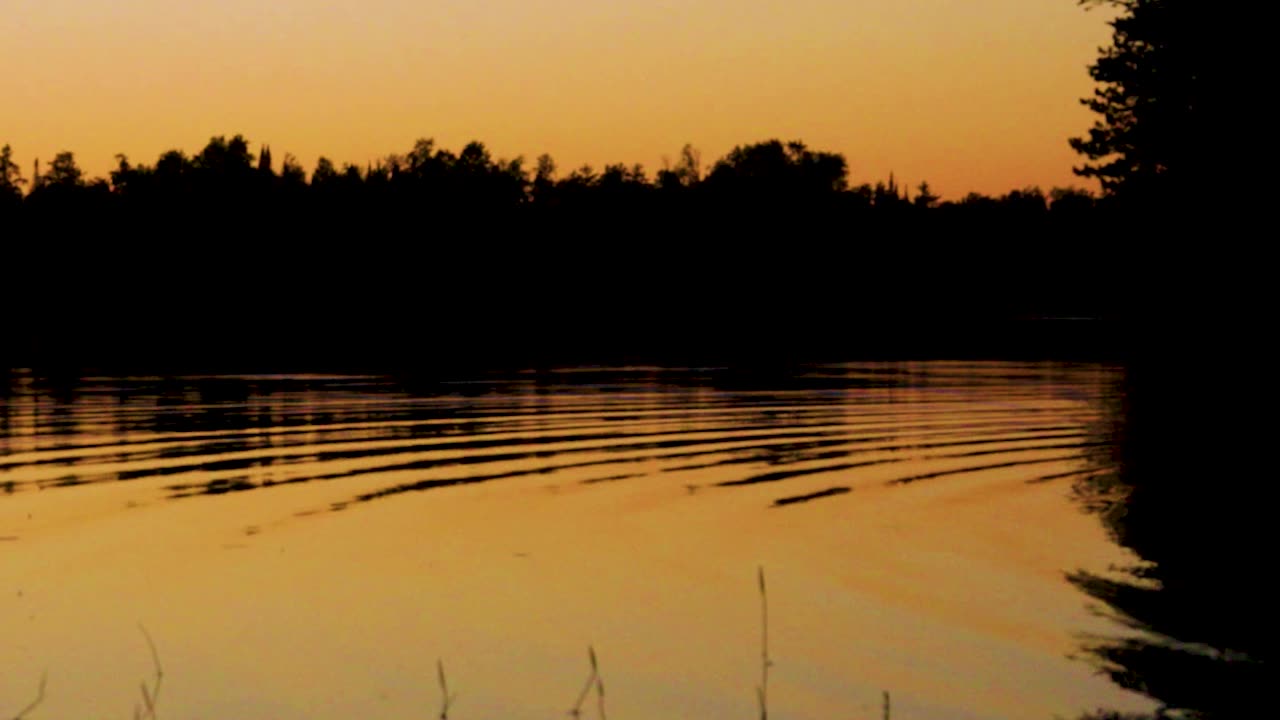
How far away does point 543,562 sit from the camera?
16.2m

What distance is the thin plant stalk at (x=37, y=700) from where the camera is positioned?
11.0 meters

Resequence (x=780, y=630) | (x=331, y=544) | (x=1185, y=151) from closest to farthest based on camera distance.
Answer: (x=780, y=630) < (x=331, y=544) < (x=1185, y=151)

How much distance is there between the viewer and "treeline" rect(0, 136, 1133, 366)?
247 feet

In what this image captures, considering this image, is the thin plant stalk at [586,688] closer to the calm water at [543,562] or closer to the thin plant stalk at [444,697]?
the calm water at [543,562]

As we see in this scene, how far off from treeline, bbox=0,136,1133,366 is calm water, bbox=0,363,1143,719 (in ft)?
107

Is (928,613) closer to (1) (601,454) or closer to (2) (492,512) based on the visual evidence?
(2) (492,512)

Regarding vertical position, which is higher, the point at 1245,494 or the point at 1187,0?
the point at 1187,0

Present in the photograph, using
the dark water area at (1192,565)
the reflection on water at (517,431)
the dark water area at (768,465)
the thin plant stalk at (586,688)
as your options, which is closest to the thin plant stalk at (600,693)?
the thin plant stalk at (586,688)

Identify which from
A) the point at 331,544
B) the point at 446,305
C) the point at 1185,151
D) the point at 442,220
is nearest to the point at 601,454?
the point at 331,544

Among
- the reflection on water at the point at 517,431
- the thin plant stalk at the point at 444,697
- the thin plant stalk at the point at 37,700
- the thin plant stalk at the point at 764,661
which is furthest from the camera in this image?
the reflection on water at the point at 517,431

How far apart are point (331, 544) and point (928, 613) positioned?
17.7 ft

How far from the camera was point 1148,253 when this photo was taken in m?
89.2

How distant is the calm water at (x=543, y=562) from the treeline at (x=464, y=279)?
32.6 metres

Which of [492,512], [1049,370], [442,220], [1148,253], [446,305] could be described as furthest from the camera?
[442,220]
